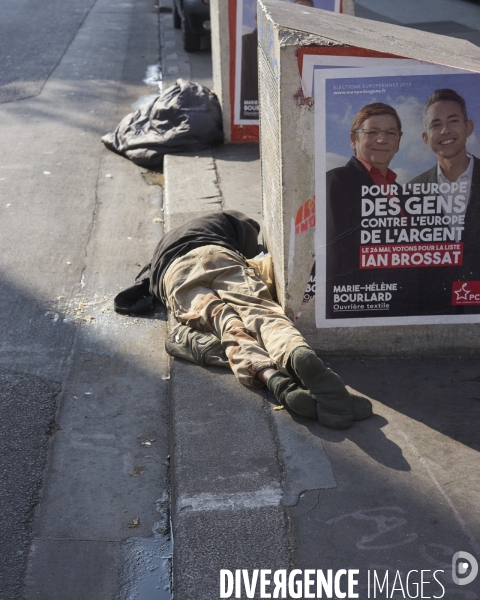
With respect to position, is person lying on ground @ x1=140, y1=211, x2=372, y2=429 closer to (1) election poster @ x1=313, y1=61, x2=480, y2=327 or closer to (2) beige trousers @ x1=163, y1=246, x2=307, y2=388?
(2) beige trousers @ x1=163, y1=246, x2=307, y2=388

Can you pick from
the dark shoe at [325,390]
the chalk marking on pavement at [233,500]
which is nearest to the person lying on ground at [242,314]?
the dark shoe at [325,390]

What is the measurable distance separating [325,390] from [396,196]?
39.0 inches

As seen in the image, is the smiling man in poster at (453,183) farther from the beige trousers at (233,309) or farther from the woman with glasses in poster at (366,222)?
the beige trousers at (233,309)

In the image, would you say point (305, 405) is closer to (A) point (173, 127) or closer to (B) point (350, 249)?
(B) point (350, 249)

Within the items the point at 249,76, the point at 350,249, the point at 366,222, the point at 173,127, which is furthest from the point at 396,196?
the point at 173,127

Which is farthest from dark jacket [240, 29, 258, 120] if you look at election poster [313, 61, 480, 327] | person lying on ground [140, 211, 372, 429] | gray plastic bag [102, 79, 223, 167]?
election poster [313, 61, 480, 327]

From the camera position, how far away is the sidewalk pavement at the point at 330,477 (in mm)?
2576

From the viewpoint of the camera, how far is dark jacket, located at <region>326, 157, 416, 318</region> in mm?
3504

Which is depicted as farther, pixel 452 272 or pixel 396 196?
pixel 452 272

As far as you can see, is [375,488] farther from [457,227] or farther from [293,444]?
[457,227]

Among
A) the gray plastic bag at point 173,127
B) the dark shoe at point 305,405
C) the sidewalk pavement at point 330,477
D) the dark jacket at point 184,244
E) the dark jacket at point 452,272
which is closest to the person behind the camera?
the sidewalk pavement at point 330,477

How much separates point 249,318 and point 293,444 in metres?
0.86

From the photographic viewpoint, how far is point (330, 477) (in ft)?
9.66

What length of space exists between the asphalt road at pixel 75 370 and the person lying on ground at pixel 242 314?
414 mm
